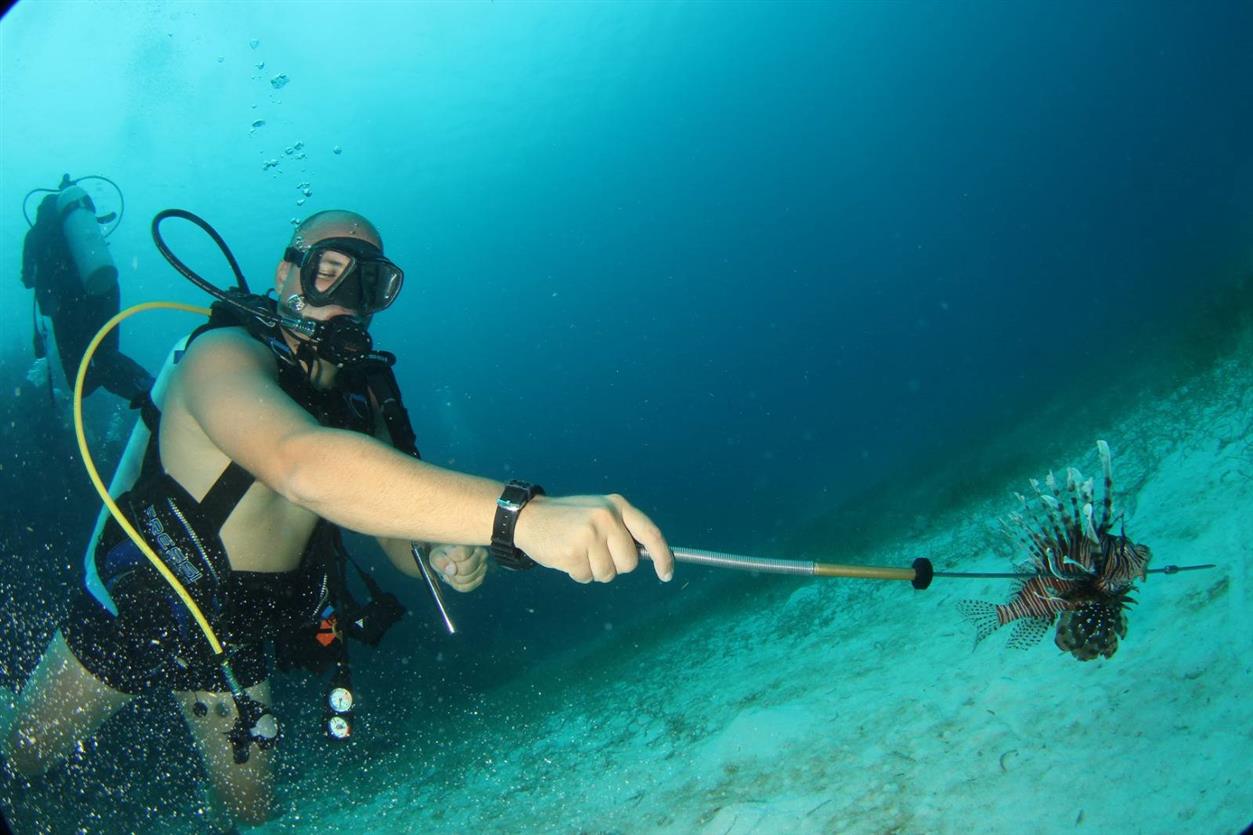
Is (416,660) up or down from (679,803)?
up

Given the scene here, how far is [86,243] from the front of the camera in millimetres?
7285

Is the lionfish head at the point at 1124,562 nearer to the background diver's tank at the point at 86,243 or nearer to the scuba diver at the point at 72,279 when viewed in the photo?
the scuba diver at the point at 72,279

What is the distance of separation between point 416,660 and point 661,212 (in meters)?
93.4

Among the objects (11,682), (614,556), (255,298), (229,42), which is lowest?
(614,556)

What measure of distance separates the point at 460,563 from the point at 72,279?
7.42 m

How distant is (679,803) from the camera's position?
354 cm

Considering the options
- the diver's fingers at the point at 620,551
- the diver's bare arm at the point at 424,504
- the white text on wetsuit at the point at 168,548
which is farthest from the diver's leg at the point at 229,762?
the diver's fingers at the point at 620,551

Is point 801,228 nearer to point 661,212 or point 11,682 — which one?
point 661,212

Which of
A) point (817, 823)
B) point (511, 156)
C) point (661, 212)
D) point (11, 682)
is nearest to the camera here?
point (817, 823)

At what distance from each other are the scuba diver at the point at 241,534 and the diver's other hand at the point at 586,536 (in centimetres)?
12

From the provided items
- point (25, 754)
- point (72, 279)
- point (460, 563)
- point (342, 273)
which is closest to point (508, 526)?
point (460, 563)

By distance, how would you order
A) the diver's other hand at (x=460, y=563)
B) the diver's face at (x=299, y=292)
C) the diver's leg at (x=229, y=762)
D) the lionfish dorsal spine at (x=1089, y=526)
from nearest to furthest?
the lionfish dorsal spine at (x=1089, y=526), the diver's other hand at (x=460, y=563), the diver's face at (x=299, y=292), the diver's leg at (x=229, y=762)

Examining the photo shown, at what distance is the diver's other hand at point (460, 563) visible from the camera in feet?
9.34

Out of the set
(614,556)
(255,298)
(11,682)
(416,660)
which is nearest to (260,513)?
(255,298)
